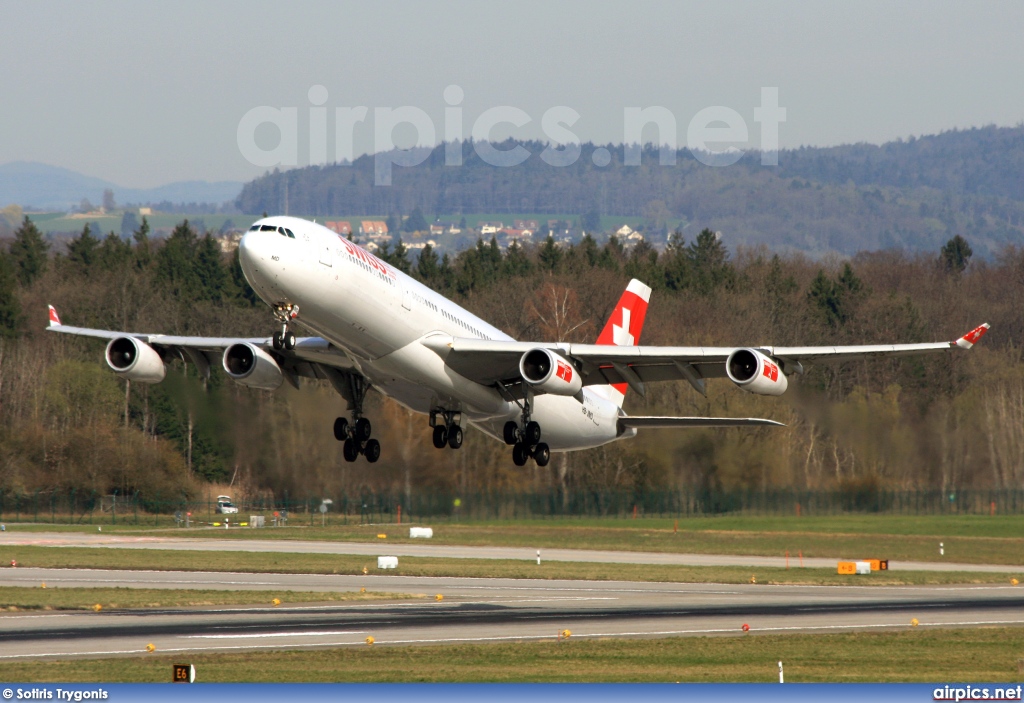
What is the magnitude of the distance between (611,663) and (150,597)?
2095 centimetres

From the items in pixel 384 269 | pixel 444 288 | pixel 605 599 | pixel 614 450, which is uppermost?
pixel 444 288

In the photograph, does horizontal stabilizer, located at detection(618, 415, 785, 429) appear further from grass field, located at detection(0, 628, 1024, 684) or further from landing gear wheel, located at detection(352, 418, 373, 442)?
landing gear wheel, located at detection(352, 418, 373, 442)

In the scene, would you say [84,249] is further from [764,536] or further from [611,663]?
[611,663]

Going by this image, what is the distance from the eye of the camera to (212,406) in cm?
5488

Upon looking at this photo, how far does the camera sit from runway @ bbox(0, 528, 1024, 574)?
60.3m

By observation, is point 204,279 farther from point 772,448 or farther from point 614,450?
point 772,448

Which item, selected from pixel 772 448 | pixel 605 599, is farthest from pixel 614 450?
pixel 605 599

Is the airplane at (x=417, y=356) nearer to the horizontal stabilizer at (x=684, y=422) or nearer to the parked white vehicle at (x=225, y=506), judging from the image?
the horizontal stabilizer at (x=684, y=422)

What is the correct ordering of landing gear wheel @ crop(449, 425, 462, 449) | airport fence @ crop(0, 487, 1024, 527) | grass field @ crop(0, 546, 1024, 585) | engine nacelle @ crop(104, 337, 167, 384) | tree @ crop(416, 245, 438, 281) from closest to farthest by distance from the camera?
engine nacelle @ crop(104, 337, 167, 384), landing gear wheel @ crop(449, 425, 462, 449), grass field @ crop(0, 546, 1024, 585), airport fence @ crop(0, 487, 1024, 527), tree @ crop(416, 245, 438, 281)

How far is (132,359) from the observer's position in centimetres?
3856

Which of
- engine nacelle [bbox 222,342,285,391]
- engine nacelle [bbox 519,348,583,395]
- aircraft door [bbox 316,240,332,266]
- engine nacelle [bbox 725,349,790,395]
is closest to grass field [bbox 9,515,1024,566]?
engine nacelle [bbox 725,349,790,395]

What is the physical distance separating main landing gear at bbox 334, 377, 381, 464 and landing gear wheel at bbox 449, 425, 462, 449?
250 cm

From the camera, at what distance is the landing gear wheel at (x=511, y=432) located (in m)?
39.2

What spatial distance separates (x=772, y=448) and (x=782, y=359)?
2594cm
